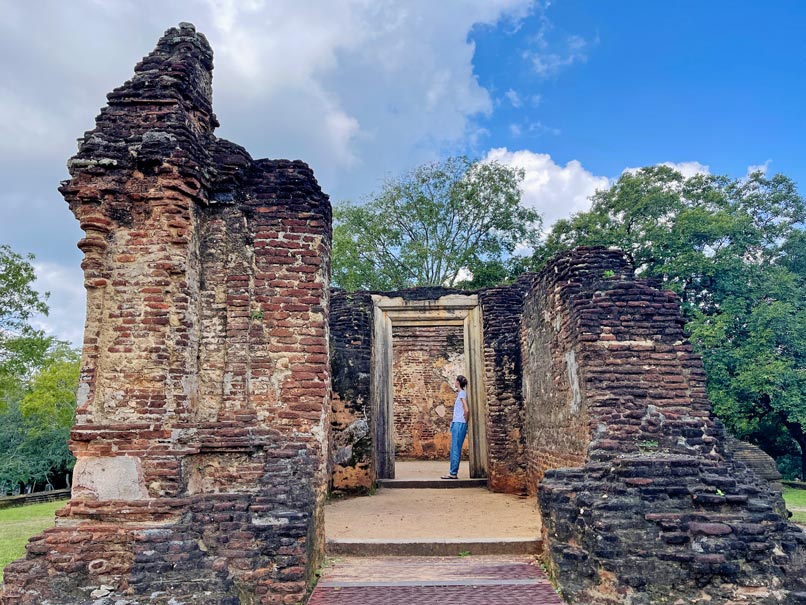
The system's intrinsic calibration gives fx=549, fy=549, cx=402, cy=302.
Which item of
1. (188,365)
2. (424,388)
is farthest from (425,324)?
(424,388)

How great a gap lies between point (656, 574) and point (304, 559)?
2874mm

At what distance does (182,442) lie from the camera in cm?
490

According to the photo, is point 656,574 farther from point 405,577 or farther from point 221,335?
point 221,335

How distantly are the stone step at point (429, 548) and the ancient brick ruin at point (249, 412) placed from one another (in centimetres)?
53

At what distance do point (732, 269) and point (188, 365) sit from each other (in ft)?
57.9

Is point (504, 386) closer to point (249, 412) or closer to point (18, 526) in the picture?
point (249, 412)

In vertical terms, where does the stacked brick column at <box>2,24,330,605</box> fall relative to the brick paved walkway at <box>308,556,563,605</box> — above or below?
above

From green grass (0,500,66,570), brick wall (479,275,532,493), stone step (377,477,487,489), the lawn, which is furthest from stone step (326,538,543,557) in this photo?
the lawn

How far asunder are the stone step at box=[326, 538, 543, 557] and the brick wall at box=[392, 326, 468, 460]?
11971mm

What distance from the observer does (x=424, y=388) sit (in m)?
18.2

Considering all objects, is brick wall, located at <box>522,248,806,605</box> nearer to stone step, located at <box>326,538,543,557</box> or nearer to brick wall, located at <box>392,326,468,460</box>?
stone step, located at <box>326,538,543,557</box>

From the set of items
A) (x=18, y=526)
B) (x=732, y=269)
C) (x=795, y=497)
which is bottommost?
(x=795, y=497)

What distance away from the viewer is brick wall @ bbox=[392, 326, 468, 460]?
17828 millimetres

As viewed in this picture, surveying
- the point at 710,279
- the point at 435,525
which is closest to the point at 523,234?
the point at 710,279
